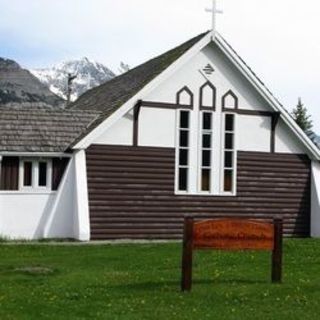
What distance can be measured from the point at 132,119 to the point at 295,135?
19.2 feet

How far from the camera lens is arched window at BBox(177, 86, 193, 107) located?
87.4 feet

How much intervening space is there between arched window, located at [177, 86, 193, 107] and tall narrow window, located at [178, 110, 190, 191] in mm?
284

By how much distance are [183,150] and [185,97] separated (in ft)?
5.65

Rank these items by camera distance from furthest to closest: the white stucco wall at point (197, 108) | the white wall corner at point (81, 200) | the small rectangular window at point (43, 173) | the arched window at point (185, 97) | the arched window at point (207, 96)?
1. the arched window at point (207, 96)
2. the arched window at point (185, 97)
3. the white stucco wall at point (197, 108)
4. the small rectangular window at point (43, 173)
5. the white wall corner at point (81, 200)

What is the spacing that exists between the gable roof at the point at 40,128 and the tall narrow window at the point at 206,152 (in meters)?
3.62

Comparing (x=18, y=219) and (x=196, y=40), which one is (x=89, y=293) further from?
(x=196, y=40)

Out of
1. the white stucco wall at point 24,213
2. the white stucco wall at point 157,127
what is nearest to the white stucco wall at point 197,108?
the white stucco wall at point 157,127

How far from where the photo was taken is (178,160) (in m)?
26.8

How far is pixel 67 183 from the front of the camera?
83.5 feet

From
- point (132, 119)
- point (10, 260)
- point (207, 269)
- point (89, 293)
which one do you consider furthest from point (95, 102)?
point (89, 293)

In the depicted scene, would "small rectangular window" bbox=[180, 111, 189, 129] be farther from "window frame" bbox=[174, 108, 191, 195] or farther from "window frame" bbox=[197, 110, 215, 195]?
"window frame" bbox=[197, 110, 215, 195]

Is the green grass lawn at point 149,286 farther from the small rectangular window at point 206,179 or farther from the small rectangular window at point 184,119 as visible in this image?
the small rectangular window at point 184,119

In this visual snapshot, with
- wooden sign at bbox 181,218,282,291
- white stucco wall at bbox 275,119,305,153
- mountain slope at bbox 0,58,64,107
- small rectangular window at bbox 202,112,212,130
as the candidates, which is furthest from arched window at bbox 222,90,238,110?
mountain slope at bbox 0,58,64,107

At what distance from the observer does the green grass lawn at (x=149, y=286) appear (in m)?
11.3
